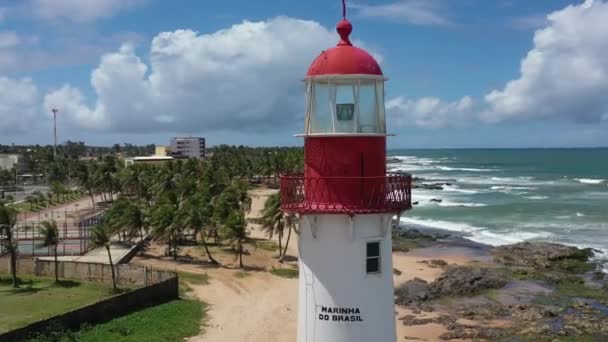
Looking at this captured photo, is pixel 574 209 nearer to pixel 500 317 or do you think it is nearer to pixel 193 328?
pixel 500 317

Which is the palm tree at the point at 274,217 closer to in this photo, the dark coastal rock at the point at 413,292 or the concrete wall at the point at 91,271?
the dark coastal rock at the point at 413,292

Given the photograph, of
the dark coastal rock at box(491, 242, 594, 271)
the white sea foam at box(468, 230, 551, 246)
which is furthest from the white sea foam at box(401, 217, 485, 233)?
the dark coastal rock at box(491, 242, 594, 271)

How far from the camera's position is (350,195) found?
752 cm

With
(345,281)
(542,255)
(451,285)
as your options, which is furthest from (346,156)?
(542,255)

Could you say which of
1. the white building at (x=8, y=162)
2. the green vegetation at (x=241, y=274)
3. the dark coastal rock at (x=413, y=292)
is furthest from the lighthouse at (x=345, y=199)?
the white building at (x=8, y=162)

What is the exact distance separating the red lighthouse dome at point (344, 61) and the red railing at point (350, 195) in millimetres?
1297

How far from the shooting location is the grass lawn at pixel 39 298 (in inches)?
949

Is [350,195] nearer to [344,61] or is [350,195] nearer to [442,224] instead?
[344,61]

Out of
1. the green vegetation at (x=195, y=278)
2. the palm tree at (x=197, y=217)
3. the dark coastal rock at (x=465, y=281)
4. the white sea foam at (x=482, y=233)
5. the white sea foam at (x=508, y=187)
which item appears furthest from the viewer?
the white sea foam at (x=508, y=187)

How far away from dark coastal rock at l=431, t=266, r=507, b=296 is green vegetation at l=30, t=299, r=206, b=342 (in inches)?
524

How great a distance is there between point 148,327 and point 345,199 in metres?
18.8

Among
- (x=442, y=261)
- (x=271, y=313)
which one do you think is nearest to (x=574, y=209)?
(x=442, y=261)

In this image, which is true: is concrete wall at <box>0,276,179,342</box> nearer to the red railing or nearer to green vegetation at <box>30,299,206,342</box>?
green vegetation at <box>30,299,206,342</box>

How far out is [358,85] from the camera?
754 centimetres
